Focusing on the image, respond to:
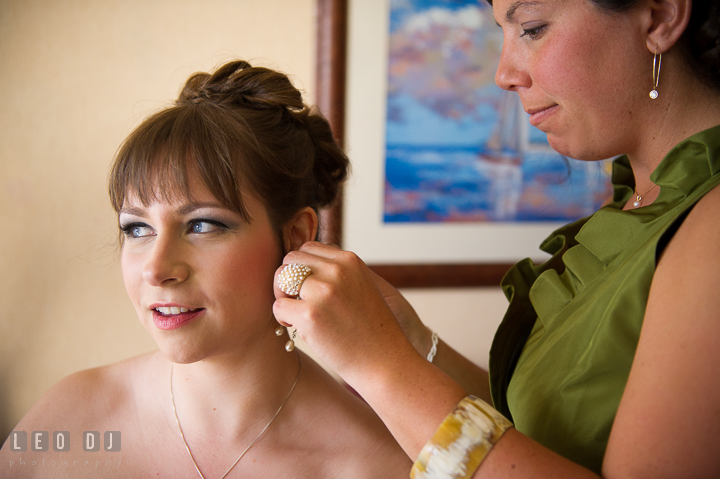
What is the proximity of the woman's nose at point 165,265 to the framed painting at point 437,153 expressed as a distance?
3.72ft

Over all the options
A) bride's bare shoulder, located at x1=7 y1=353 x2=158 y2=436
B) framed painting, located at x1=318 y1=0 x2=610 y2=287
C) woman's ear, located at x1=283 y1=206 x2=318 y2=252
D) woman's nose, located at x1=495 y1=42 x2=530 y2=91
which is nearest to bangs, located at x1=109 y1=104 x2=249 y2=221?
woman's ear, located at x1=283 y1=206 x2=318 y2=252

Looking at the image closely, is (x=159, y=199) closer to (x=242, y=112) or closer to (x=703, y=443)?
(x=242, y=112)

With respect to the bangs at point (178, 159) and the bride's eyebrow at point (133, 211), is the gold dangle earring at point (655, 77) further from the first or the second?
the bride's eyebrow at point (133, 211)

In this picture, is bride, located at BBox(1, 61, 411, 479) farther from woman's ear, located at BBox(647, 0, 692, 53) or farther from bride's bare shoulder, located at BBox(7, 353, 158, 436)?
woman's ear, located at BBox(647, 0, 692, 53)

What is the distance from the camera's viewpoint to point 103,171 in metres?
1.86

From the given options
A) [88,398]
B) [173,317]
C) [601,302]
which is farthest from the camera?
[88,398]

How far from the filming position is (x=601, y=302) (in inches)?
33.4

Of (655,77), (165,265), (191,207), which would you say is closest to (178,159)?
(191,207)

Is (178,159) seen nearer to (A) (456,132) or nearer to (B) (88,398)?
(B) (88,398)

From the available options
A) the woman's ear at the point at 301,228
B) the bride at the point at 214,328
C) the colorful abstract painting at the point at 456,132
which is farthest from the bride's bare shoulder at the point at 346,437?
the colorful abstract painting at the point at 456,132

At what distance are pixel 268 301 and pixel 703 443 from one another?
0.85 meters

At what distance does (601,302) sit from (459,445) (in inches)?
13.7

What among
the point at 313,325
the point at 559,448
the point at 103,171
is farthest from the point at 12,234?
the point at 559,448

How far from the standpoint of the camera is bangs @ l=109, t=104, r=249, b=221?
1.10 meters
